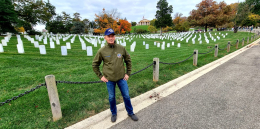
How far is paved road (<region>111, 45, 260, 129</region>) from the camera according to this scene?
9.27 ft

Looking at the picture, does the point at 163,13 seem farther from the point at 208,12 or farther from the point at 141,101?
the point at 141,101

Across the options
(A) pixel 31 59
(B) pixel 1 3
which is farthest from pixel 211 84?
(B) pixel 1 3

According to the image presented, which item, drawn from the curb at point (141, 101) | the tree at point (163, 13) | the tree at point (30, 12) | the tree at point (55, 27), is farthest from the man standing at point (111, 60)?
the tree at point (55, 27)

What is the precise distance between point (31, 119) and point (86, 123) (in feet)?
3.77

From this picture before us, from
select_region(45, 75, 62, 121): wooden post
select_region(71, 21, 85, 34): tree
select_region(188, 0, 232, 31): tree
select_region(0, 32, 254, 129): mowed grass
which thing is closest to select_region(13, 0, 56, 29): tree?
select_region(71, 21, 85, 34): tree

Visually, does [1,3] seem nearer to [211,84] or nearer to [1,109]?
[1,109]

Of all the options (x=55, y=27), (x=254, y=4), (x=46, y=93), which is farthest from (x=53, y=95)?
(x=254, y=4)

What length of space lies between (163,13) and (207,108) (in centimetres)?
4408

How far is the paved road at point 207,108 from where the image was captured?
9.27 feet

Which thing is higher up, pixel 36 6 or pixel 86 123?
pixel 36 6

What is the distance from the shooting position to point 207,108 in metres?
3.42

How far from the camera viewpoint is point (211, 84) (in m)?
5.03

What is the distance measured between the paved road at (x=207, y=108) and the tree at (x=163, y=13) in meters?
40.0

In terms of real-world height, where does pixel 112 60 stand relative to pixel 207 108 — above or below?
above
